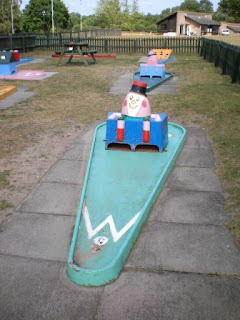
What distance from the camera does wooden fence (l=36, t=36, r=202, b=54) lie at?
27.6 m

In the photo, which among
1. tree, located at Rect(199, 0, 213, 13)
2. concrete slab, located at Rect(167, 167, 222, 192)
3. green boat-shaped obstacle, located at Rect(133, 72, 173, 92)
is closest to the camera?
concrete slab, located at Rect(167, 167, 222, 192)

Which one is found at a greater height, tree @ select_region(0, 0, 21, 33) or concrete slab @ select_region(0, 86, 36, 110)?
tree @ select_region(0, 0, 21, 33)

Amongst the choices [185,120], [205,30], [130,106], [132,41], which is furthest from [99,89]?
[205,30]

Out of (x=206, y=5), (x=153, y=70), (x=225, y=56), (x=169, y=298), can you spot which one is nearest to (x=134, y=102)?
(x=169, y=298)

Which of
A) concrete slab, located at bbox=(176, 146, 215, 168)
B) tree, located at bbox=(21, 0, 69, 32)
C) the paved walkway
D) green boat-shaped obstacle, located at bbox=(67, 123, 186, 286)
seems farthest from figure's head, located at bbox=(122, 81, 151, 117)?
tree, located at bbox=(21, 0, 69, 32)

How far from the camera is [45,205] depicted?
14.8ft

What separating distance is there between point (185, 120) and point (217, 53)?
1184 cm

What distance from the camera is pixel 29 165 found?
232 inches

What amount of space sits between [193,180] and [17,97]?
7994 millimetres

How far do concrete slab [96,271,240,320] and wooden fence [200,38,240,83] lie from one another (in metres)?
12.3

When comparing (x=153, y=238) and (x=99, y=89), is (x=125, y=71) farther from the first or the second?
(x=153, y=238)

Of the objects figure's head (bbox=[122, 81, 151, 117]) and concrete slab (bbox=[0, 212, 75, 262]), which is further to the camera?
figure's head (bbox=[122, 81, 151, 117])

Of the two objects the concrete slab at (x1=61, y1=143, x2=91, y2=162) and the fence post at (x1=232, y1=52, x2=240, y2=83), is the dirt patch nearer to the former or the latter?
the concrete slab at (x1=61, y1=143, x2=91, y2=162)

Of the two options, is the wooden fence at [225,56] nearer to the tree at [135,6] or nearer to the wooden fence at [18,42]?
the wooden fence at [18,42]
